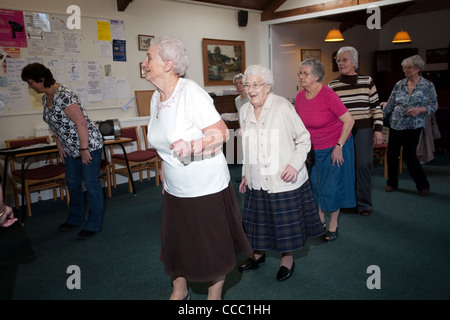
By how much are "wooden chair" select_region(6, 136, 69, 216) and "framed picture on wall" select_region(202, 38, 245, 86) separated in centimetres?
308

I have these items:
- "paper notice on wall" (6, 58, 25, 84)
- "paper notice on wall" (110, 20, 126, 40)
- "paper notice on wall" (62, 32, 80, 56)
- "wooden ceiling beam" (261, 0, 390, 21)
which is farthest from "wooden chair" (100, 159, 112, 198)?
"wooden ceiling beam" (261, 0, 390, 21)

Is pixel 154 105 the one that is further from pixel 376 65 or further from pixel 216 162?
pixel 376 65

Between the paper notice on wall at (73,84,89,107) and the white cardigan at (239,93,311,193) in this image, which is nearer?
the white cardigan at (239,93,311,193)

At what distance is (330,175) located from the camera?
2.94 meters

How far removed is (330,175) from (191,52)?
4.17 meters

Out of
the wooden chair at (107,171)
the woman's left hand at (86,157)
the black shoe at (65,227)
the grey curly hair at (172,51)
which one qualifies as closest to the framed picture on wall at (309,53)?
the wooden chair at (107,171)

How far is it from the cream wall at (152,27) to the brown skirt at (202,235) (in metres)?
3.57

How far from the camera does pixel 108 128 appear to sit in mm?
4836

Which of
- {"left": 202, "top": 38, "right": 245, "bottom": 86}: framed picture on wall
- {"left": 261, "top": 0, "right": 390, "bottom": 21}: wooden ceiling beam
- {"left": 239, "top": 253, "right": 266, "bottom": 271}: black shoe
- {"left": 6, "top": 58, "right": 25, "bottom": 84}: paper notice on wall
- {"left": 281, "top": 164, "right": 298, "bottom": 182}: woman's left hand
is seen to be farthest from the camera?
{"left": 202, "top": 38, "right": 245, "bottom": 86}: framed picture on wall

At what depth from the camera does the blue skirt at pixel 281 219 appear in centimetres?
229

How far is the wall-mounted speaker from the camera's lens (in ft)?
15.8

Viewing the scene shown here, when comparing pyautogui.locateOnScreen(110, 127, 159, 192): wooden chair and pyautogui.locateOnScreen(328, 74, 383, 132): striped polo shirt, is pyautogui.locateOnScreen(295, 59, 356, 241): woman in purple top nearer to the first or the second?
pyautogui.locateOnScreen(328, 74, 383, 132): striped polo shirt
